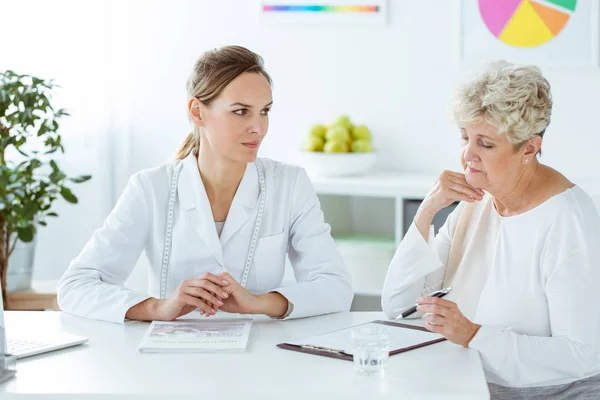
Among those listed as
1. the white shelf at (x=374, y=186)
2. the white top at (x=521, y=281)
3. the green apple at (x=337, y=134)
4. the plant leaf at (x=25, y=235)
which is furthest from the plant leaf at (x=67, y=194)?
the white top at (x=521, y=281)

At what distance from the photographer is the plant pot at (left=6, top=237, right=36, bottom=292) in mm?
3629

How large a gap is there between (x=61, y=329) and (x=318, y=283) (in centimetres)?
62

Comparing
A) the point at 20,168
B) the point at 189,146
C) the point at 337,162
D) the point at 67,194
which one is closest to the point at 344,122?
the point at 337,162

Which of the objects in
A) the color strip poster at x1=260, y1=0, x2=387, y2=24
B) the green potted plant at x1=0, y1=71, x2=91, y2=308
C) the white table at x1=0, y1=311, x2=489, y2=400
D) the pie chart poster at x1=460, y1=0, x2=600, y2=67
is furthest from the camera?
the color strip poster at x1=260, y1=0, x2=387, y2=24

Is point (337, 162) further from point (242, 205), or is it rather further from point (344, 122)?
point (242, 205)

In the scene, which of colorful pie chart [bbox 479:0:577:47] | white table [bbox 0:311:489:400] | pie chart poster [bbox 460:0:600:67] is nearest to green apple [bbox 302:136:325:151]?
pie chart poster [bbox 460:0:600:67]

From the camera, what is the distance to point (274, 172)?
2.52 metres

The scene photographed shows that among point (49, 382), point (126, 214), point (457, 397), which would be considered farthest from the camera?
point (126, 214)

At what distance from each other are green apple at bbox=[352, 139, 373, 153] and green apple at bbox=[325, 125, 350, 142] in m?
0.04

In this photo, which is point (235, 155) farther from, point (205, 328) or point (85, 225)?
point (85, 225)

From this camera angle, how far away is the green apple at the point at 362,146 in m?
3.90

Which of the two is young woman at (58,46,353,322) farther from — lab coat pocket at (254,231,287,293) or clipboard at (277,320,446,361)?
clipboard at (277,320,446,361)

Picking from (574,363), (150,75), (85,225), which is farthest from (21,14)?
(574,363)

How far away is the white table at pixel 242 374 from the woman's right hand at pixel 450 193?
44 cm
